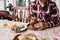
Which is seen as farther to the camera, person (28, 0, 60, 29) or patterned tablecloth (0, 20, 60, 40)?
person (28, 0, 60, 29)

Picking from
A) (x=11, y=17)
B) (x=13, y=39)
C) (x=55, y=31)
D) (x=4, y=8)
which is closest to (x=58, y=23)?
(x=55, y=31)

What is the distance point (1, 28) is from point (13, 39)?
367mm

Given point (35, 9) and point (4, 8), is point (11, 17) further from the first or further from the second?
point (35, 9)

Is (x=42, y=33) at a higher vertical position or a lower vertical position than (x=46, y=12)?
lower

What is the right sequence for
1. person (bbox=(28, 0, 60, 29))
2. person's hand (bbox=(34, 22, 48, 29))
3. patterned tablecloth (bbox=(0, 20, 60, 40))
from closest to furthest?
patterned tablecloth (bbox=(0, 20, 60, 40))
person's hand (bbox=(34, 22, 48, 29))
person (bbox=(28, 0, 60, 29))

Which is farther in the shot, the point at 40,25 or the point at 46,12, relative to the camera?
the point at 46,12

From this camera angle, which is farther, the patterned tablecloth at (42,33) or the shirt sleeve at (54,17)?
the shirt sleeve at (54,17)

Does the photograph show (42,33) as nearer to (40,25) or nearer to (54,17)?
(40,25)

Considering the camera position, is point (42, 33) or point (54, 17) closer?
point (42, 33)

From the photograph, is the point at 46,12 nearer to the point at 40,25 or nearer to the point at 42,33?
the point at 40,25

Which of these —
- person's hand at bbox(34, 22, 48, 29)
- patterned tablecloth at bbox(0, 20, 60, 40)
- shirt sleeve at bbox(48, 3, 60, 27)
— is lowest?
patterned tablecloth at bbox(0, 20, 60, 40)

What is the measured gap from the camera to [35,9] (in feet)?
5.90

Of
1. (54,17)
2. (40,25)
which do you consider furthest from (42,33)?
(54,17)

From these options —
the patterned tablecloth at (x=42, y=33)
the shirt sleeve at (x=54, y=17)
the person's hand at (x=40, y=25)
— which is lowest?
the patterned tablecloth at (x=42, y=33)
